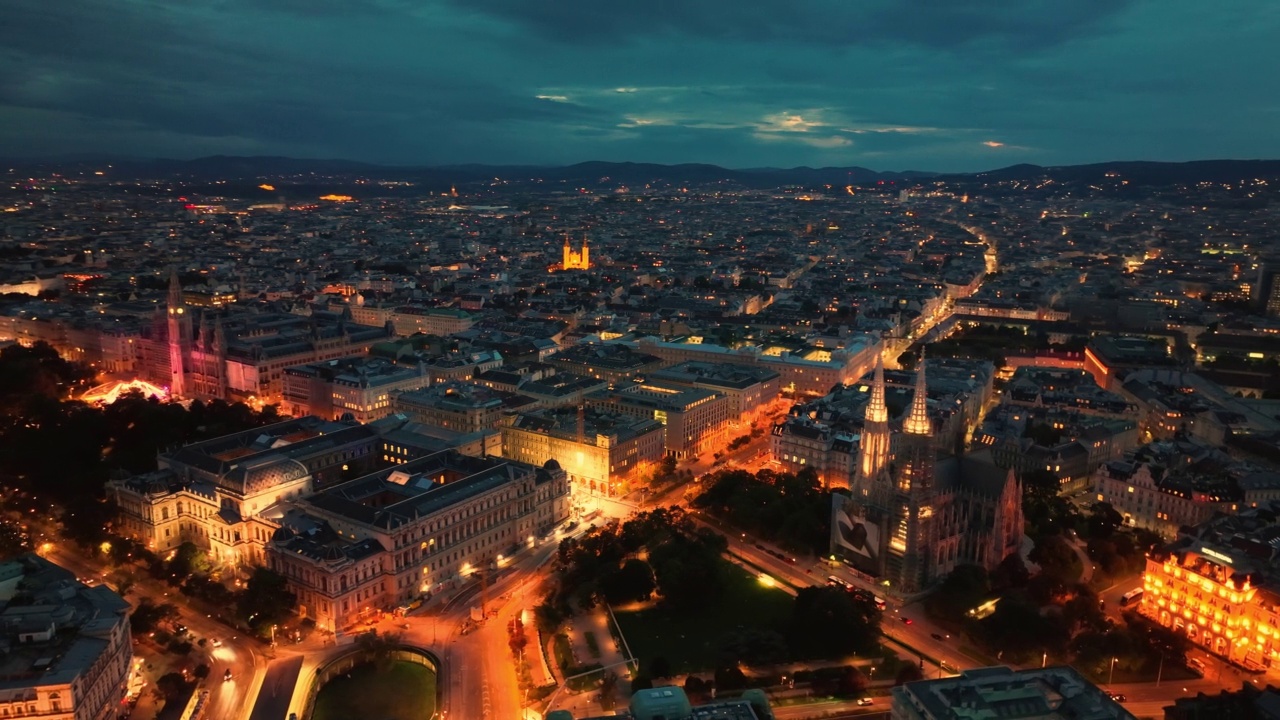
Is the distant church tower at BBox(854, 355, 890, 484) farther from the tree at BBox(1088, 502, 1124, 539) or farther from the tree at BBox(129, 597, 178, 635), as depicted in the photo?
the tree at BBox(129, 597, 178, 635)

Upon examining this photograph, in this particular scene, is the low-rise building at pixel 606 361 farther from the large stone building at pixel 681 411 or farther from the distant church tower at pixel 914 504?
the distant church tower at pixel 914 504

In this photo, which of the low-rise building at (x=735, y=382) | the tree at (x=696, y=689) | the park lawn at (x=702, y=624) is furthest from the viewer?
the low-rise building at (x=735, y=382)

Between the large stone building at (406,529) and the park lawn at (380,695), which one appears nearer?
the park lawn at (380,695)

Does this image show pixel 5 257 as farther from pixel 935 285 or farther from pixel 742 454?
pixel 935 285

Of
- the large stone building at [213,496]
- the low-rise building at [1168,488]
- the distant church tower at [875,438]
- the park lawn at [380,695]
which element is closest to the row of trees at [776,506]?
the distant church tower at [875,438]

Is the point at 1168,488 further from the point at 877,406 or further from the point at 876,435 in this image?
the point at 877,406

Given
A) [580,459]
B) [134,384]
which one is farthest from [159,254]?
[580,459]

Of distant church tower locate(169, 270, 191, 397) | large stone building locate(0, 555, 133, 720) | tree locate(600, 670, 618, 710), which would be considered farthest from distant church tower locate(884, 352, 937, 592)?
distant church tower locate(169, 270, 191, 397)
